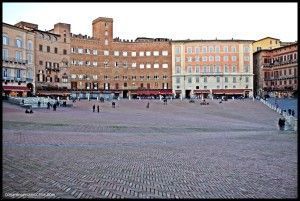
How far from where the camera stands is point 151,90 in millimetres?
91562

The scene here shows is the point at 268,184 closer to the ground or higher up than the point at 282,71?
closer to the ground

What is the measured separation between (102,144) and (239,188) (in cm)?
1046

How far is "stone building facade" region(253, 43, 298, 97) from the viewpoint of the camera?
8350 centimetres

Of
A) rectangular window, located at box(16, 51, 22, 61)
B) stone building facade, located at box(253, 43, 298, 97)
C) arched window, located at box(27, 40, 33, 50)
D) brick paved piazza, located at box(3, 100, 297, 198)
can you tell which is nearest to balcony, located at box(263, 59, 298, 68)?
stone building facade, located at box(253, 43, 298, 97)

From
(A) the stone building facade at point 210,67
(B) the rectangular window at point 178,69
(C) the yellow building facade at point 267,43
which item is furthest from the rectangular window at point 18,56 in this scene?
(C) the yellow building facade at point 267,43

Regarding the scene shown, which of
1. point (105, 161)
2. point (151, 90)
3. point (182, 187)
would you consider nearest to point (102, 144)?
point (105, 161)

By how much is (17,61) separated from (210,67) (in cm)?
4694

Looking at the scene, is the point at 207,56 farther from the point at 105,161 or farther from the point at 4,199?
the point at 4,199

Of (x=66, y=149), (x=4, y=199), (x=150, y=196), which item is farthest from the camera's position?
(x=66, y=149)

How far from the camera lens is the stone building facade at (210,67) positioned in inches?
3590

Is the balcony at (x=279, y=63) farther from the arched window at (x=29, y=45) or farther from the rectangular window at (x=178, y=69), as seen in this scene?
the arched window at (x=29, y=45)

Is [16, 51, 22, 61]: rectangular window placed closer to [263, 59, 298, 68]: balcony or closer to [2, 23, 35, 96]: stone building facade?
[2, 23, 35, 96]: stone building facade

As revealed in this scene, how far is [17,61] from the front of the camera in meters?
69.2

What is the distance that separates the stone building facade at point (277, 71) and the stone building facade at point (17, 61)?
184 feet
